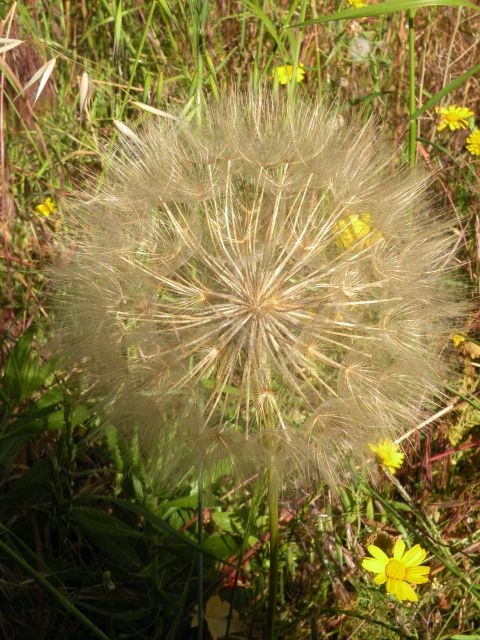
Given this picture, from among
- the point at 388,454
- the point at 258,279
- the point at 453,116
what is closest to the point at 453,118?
the point at 453,116

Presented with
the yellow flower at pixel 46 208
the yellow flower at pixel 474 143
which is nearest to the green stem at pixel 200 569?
the yellow flower at pixel 46 208

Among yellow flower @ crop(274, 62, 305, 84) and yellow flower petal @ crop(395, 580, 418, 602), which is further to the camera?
yellow flower @ crop(274, 62, 305, 84)

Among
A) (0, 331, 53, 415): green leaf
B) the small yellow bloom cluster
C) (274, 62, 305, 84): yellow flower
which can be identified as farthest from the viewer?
the small yellow bloom cluster

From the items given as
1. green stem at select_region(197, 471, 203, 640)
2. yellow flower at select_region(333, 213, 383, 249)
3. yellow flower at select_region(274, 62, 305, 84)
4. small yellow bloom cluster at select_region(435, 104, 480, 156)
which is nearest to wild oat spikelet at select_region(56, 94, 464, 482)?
yellow flower at select_region(333, 213, 383, 249)

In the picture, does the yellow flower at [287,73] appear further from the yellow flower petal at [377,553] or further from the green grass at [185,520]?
the yellow flower petal at [377,553]

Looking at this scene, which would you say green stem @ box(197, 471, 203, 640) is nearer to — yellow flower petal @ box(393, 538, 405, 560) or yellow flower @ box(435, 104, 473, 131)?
yellow flower petal @ box(393, 538, 405, 560)

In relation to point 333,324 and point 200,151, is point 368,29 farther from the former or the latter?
point 333,324
